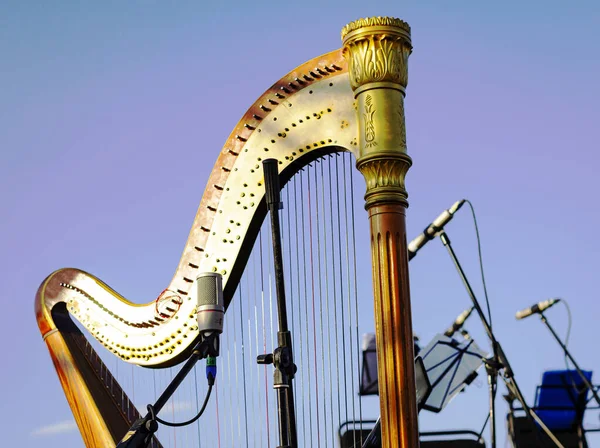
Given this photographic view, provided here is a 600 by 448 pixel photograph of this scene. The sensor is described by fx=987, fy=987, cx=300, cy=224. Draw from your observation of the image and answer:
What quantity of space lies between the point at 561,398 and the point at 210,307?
Result: 3588 mm

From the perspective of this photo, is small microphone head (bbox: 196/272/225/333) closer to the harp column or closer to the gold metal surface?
the gold metal surface

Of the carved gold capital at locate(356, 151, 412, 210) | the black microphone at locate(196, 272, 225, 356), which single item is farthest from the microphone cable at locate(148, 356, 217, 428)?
the carved gold capital at locate(356, 151, 412, 210)

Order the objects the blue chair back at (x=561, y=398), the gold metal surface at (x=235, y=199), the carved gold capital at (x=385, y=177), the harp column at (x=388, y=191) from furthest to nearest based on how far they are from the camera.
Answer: the blue chair back at (x=561, y=398)
the gold metal surface at (x=235, y=199)
the carved gold capital at (x=385, y=177)
the harp column at (x=388, y=191)

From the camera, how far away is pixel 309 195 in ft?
11.4

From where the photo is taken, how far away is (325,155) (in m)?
3.41

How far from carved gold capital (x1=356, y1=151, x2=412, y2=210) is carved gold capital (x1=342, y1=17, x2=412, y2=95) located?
0.24 meters

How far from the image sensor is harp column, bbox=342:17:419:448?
2.98m

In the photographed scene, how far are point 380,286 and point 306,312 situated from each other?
451 millimetres

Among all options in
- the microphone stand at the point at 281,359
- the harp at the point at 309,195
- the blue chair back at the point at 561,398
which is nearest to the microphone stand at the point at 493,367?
the blue chair back at the point at 561,398

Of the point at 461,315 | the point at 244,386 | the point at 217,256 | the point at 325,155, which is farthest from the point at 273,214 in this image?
the point at 461,315

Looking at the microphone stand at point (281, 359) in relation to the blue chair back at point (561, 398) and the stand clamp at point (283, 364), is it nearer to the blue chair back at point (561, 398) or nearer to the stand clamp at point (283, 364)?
the stand clamp at point (283, 364)

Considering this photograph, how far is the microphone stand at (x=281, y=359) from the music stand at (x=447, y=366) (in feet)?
7.62

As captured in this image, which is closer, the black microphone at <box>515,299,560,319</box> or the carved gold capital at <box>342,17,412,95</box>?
the carved gold capital at <box>342,17,412,95</box>

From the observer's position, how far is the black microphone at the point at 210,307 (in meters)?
3.26
